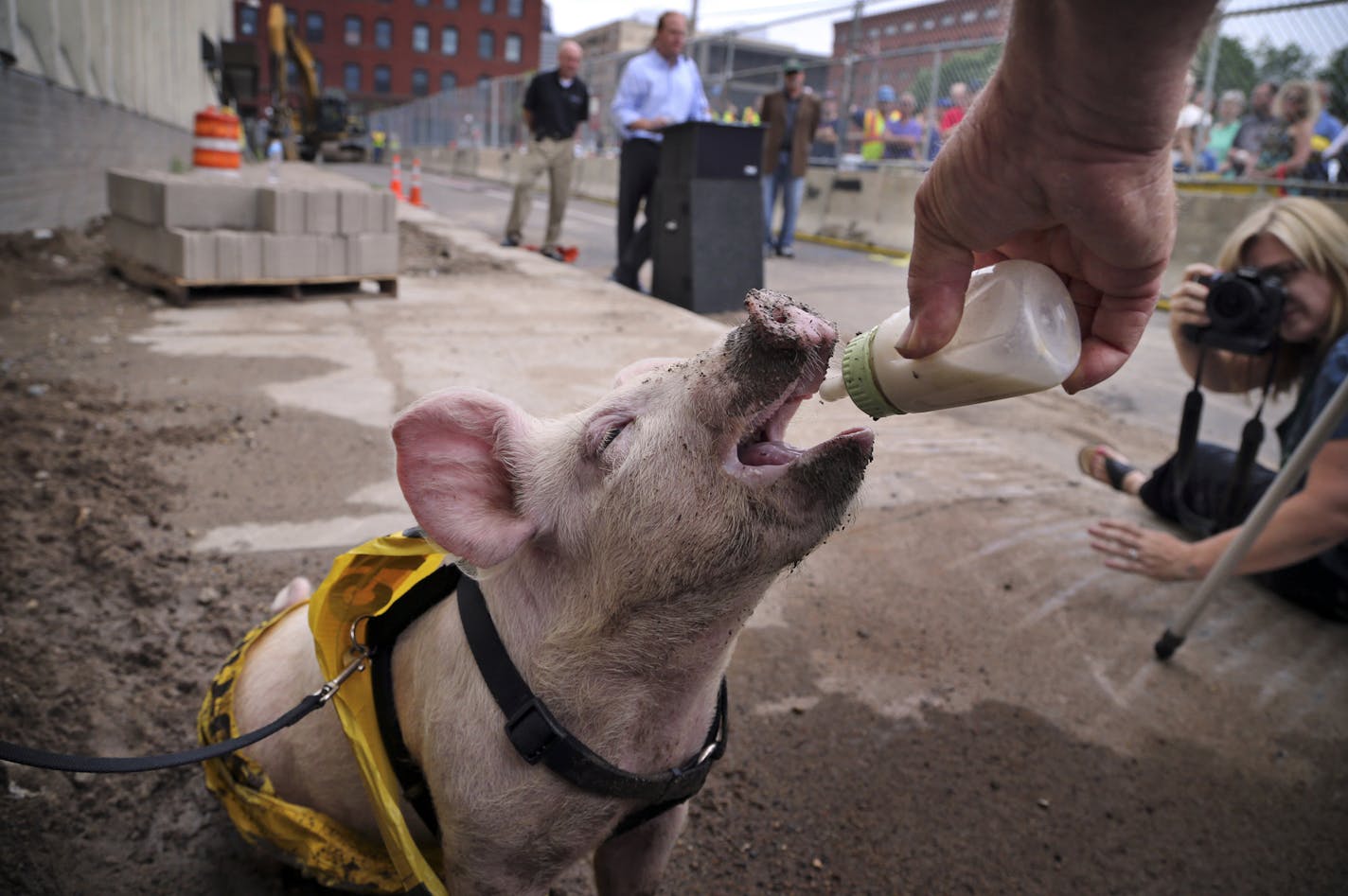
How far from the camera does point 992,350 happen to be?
125 cm

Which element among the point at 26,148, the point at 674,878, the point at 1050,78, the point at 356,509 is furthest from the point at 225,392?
the point at 26,148

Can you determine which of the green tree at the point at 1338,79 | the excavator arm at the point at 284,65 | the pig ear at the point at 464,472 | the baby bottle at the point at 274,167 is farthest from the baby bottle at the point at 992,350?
the excavator arm at the point at 284,65

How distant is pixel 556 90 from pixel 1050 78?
10713 millimetres

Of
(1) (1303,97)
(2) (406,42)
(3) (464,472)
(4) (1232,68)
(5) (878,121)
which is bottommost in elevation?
(3) (464,472)

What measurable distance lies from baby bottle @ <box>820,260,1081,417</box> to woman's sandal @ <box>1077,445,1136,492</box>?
Answer: 3.20m

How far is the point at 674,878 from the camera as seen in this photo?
216 centimetres

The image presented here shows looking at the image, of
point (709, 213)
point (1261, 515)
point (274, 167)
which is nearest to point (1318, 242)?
point (1261, 515)

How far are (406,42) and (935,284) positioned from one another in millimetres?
76632

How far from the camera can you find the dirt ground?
7.04 feet

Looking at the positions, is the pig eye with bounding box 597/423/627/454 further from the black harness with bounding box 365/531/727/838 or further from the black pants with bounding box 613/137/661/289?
the black pants with bounding box 613/137/661/289

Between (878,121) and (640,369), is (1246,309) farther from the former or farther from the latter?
(878,121)

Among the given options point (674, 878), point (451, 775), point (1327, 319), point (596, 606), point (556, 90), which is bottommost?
point (674, 878)

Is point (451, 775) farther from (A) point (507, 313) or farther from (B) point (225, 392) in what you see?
(A) point (507, 313)

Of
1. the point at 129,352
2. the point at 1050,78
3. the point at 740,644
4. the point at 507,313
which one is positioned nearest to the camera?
the point at 1050,78
